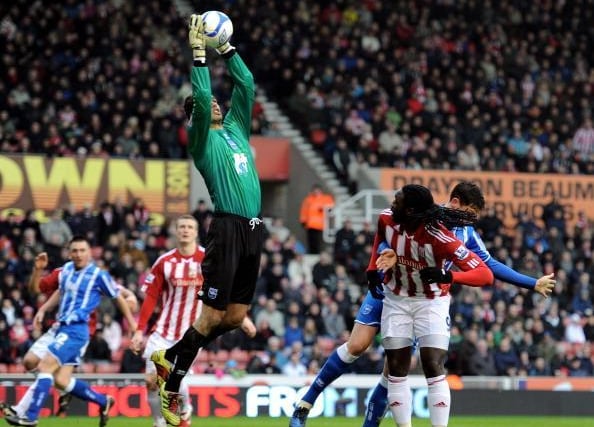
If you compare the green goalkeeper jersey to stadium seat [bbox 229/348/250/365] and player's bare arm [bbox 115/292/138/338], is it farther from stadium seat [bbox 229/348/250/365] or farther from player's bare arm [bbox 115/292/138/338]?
stadium seat [bbox 229/348/250/365]

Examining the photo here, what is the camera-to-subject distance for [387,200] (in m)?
25.9

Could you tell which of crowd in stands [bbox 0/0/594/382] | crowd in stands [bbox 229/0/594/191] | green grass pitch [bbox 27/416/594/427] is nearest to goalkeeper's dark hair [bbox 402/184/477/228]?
green grass pitch [bbox 27/416/594/427]

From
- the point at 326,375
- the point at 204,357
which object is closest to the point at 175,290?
the point at 326,375

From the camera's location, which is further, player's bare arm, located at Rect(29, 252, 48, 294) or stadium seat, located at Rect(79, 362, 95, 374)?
stadium seat, located at Rect(79, 362, 95, 374)

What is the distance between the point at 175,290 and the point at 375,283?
2.62 m

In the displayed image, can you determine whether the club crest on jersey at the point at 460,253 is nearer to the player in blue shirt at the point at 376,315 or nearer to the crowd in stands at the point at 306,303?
the player in blue shirt at the point at 376,315

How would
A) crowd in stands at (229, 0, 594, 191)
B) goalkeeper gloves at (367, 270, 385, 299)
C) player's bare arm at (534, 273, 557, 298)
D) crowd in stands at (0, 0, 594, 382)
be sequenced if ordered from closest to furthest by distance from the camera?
1. player's bare arm at (534, 273, 557, 298)
2. goalkeeper gloves at (367, 270, 385, 299)
3. crowd in stands at (0, 0, 594, 382)
4. crowd in stands at (229, 0, 594, 191)

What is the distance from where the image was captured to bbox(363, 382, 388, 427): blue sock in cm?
1087

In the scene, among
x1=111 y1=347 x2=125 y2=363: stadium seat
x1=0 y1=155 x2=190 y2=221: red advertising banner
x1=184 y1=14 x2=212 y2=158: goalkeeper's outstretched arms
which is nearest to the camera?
x1=184 y1=14 x2=212 y2=158: goalkeeper's outstretched arms

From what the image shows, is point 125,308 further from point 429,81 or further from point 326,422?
point 429,81

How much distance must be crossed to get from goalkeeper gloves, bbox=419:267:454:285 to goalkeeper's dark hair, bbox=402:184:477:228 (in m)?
0.36

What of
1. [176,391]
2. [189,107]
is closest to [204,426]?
[176,391]

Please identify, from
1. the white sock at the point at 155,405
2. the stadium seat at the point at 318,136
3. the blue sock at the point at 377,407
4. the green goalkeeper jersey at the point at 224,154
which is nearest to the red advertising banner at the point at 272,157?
the stadium seat at the point at 318,136

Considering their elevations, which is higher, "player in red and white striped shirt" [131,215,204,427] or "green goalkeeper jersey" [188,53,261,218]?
"green goalkeeper jersey" [188,53,261,218]
